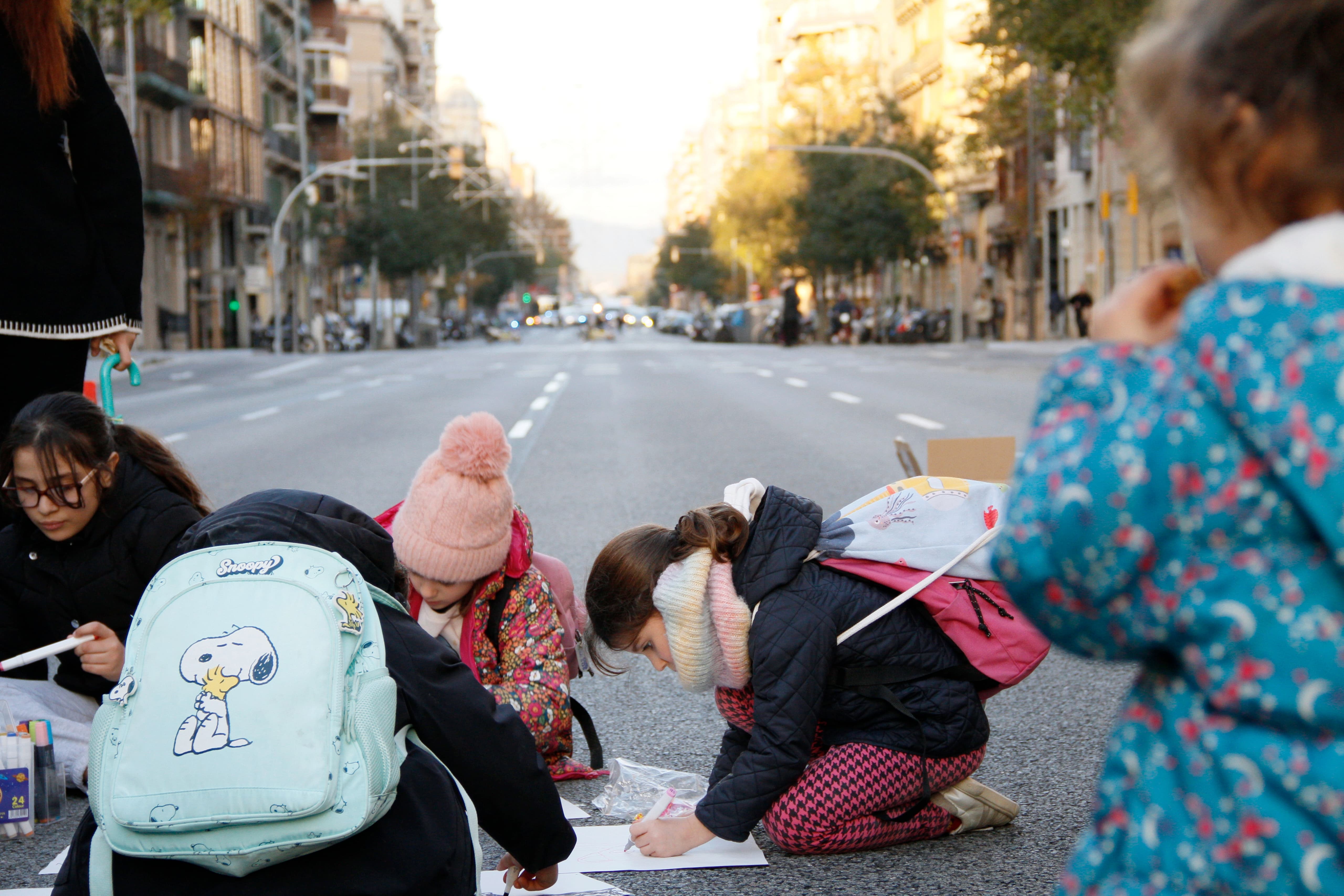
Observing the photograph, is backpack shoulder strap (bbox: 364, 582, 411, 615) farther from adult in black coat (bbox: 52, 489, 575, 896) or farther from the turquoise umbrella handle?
the turquoise umbrella handle

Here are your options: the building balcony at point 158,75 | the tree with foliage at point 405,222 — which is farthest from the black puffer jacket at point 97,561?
the tree with foliage at point 405,222

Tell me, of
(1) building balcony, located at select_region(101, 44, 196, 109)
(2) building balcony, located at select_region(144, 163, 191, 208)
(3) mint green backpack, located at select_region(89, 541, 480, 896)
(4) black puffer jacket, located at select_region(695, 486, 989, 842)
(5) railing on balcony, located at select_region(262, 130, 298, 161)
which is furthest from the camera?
(5) railing on balcony, located at select_region(262, 130, 298, 161)

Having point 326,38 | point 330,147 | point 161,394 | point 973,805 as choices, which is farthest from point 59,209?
point 326,38

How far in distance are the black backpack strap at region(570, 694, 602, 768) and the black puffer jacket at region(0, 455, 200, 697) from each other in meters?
1.05

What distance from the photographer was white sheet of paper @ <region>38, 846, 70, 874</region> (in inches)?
127

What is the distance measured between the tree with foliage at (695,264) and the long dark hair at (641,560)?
109 metres

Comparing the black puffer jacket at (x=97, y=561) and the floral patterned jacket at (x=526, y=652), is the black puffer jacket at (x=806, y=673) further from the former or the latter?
the black puffer jacket at (x=97, y=561)

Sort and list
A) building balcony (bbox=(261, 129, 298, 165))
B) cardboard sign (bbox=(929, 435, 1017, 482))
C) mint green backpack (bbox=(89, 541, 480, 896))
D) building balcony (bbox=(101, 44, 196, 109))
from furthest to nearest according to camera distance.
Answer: building balcony (bbox=(261, 129, 298, 165)) < building balcony (bbox=(101, 44, 196, 109)) < cardboard sign (bbox=(929, 435, 1017, 482)) < mint green backpack (bbox=(89, 541, 480, 896))

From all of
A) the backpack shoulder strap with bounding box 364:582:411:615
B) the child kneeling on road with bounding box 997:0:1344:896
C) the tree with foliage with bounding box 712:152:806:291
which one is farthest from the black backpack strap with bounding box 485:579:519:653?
the tree with foliage with bounding box 712:152:806:291

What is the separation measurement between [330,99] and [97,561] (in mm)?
86917

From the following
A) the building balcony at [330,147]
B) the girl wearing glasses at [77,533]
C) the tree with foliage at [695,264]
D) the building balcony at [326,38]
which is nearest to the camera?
the girl wearing glasses at [77,533]

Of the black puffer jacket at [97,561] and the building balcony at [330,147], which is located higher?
the building balcony at [330,147]

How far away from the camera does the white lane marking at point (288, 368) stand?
3022 centimetres

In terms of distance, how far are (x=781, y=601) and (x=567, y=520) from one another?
5622 mm
